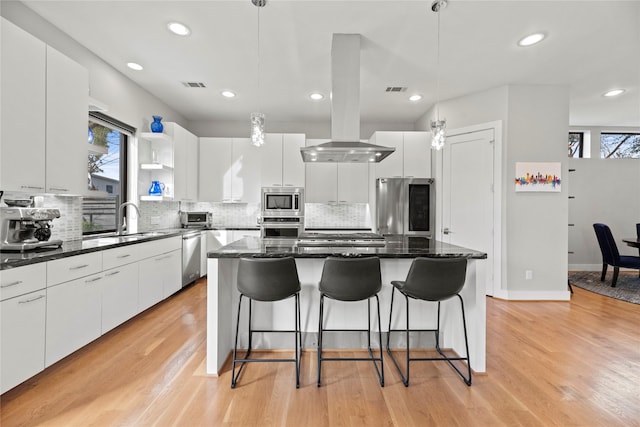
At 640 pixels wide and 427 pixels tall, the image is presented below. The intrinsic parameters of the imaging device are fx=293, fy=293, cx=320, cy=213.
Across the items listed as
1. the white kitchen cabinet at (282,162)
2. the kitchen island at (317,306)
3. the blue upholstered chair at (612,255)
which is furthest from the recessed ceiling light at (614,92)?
the white kitchen cabinet at (282,162)

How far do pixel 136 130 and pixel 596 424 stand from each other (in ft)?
17.6

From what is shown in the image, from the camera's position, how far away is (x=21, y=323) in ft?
6.00

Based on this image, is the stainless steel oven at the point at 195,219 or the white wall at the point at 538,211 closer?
the white wall at the point at 538,211

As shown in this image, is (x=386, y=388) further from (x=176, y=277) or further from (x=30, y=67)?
(x=30, y=67)

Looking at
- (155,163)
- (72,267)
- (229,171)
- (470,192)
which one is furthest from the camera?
(229,171)

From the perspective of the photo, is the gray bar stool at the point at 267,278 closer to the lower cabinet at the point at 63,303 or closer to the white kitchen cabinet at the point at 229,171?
the lower cabinet at the point at 63,303

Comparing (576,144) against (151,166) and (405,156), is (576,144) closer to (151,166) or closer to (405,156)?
(405,156)

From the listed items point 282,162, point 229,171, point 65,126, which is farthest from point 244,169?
point 65,126

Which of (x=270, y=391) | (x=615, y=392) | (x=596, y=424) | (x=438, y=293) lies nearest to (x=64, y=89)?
(x=270, y=391)

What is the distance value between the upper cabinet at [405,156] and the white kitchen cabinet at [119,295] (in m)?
3.74

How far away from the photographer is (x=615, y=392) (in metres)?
2.00

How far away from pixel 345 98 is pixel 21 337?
3.04 m

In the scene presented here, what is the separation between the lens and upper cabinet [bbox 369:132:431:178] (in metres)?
4.95

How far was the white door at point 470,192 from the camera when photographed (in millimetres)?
4223
